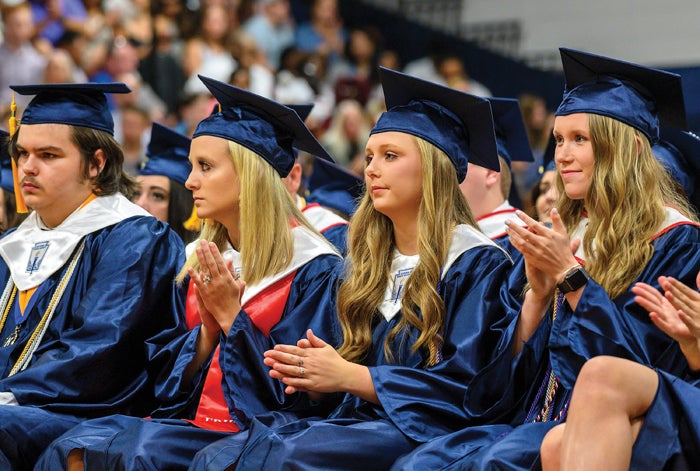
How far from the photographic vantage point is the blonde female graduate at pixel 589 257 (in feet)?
10.0

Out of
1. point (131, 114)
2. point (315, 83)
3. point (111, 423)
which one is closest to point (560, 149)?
point (111, 423)

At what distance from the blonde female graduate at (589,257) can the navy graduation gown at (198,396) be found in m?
0.71

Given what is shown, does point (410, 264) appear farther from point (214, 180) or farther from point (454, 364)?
point (214, 180)

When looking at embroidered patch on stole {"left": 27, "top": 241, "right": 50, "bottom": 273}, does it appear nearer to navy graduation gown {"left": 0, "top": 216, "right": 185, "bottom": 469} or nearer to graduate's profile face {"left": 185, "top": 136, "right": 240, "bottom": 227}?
navy graduation gown {"left": 0, "top": 216, "right": 185, "bottom": 469}

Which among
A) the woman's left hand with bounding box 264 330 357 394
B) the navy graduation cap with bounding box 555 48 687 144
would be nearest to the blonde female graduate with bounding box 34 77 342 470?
the woman's left hand with bounding box 264 330 357 394

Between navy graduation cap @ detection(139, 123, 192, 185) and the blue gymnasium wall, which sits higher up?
the blue gymnasium wall

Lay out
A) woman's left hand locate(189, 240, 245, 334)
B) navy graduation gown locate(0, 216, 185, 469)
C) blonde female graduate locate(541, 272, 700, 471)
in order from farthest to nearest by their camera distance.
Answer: navy graduation gown locate(0, 216, 185, 469) < woman's left hand locate(189, 240, 245, 334) < blonde female graduate locate(541, 272, 700, 471)

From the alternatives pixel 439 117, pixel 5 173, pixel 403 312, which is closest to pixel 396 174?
pixel 439 117

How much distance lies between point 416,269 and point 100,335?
4.15 feet

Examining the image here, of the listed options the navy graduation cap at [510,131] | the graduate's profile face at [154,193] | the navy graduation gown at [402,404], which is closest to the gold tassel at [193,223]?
the graduate's profile face at [154,193]

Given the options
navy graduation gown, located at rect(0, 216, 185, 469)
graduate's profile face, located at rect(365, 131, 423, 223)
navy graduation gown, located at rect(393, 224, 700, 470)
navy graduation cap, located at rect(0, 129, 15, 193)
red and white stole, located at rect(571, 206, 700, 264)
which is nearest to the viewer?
navy graduation gown, located at rect(393, 224, 700, 470)

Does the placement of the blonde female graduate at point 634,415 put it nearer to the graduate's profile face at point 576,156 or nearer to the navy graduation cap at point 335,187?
the graduate's profile face at point 576,156

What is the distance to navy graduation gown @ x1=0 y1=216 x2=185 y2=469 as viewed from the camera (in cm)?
383

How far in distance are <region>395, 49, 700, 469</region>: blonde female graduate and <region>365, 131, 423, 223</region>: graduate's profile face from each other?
0.51 meters
